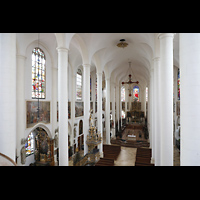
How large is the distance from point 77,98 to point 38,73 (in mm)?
6310

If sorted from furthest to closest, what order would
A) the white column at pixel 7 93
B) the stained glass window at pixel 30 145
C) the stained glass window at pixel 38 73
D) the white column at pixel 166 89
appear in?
the stained glass window at pixel 38 73
the stained glass window at pixel 30 145
the white column at pixel 166 89
the white column at pixel 7 93

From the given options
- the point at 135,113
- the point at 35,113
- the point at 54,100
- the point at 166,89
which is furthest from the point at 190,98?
the point at 135,113

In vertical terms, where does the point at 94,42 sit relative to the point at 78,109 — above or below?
above

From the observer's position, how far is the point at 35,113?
11.0m

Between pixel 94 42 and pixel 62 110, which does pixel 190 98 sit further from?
pixel 94 42

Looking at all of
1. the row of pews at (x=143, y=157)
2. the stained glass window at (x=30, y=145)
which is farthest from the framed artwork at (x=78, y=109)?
the row of pews at (x=143, y=157)

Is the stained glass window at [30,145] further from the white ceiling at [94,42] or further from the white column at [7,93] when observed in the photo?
the white column at [7,93]

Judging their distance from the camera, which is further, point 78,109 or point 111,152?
point 78,109

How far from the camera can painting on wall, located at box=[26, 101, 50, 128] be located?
10.5m

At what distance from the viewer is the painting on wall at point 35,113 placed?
10.5m

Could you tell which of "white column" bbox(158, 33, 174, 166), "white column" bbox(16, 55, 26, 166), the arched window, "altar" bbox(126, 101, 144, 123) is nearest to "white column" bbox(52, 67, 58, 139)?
"white column" bbox(16, 55, 26, 166)

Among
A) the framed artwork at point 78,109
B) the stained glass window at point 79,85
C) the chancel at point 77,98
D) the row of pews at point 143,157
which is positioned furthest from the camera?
the stained glass window at point 79,85
